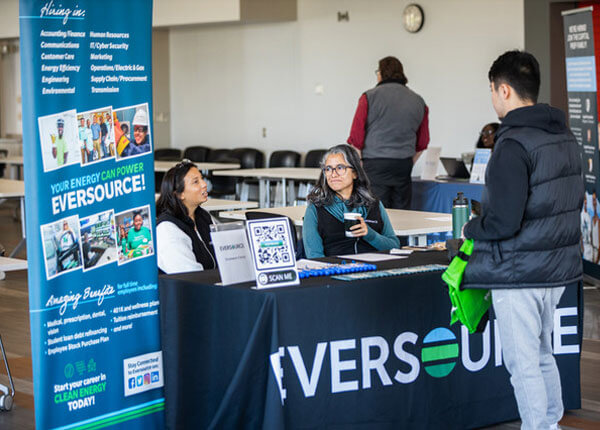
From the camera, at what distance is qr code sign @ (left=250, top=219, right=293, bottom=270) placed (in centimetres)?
340

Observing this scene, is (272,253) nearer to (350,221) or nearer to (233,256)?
(233,256)

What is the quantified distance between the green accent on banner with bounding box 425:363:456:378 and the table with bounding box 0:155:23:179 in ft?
33.8

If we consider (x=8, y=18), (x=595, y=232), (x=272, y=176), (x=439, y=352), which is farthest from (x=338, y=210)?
(x=8, y=18)

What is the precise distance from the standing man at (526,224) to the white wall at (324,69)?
24.8ft

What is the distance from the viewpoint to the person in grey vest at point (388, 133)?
7.91m

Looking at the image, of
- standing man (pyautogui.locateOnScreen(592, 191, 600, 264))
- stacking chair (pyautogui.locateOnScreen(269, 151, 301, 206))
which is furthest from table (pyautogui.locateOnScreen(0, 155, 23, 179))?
standing man (pyautogui.locateOnScreen(592, 191, 600, 264))

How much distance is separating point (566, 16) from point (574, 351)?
4.12 m

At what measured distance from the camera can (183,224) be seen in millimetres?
4312

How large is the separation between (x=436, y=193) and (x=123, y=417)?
5.26 metres

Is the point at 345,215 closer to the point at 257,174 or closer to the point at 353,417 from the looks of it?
the point at 353,417

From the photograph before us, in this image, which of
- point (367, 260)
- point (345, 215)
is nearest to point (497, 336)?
point (367, 260)

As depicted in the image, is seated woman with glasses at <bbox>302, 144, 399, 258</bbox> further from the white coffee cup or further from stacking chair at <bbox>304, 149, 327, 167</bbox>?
stacking chair at <bbox>304, 149, 327, 167</bbox>

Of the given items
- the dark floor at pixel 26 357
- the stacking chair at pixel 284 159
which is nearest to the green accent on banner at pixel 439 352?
the dark floor at pixel 26 357

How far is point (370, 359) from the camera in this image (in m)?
3.63
